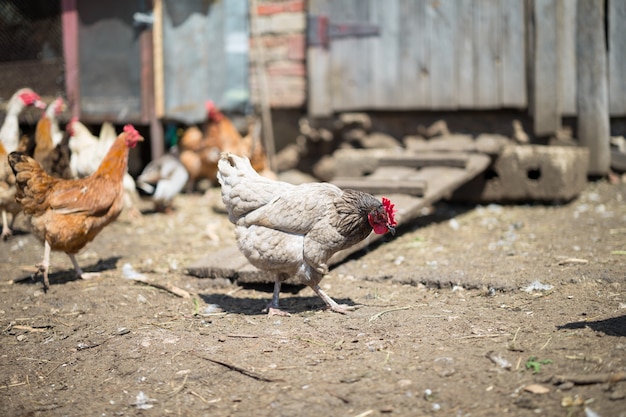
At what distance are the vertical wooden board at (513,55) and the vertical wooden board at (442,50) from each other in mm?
545

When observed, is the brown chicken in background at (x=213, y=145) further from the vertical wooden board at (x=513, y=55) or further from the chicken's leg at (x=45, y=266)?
the chicken's leg at (x=45, y=266)

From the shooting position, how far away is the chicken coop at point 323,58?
716 centimetres

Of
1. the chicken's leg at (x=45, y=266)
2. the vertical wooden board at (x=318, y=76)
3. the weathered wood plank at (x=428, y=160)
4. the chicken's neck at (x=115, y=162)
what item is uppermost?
the vertical wooden board at (x=318, y=76)

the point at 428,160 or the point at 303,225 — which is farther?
the point at 428,160

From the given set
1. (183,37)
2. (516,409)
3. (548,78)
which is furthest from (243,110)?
(516,409)

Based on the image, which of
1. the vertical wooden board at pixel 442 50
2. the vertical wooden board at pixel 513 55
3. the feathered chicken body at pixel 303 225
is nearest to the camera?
the feathered chicken body at pixel 303 225

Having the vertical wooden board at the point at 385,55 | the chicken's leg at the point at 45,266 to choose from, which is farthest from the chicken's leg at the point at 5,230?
the vertical wooden board at the point at 385,55

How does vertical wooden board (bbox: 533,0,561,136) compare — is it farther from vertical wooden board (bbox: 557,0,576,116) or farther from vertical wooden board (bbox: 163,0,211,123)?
vertical wooden board (bbox: 163,0,211,123)

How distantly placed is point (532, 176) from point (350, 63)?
2576 millimetres

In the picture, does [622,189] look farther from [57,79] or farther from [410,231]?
[57,79]

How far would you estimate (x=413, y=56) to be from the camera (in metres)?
7.82

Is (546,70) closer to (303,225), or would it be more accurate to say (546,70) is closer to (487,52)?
(487,52)

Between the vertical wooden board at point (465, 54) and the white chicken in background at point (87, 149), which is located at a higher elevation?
the vertical wooden board at point (465, 54)

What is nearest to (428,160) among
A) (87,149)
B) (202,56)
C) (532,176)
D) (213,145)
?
(532,176)
